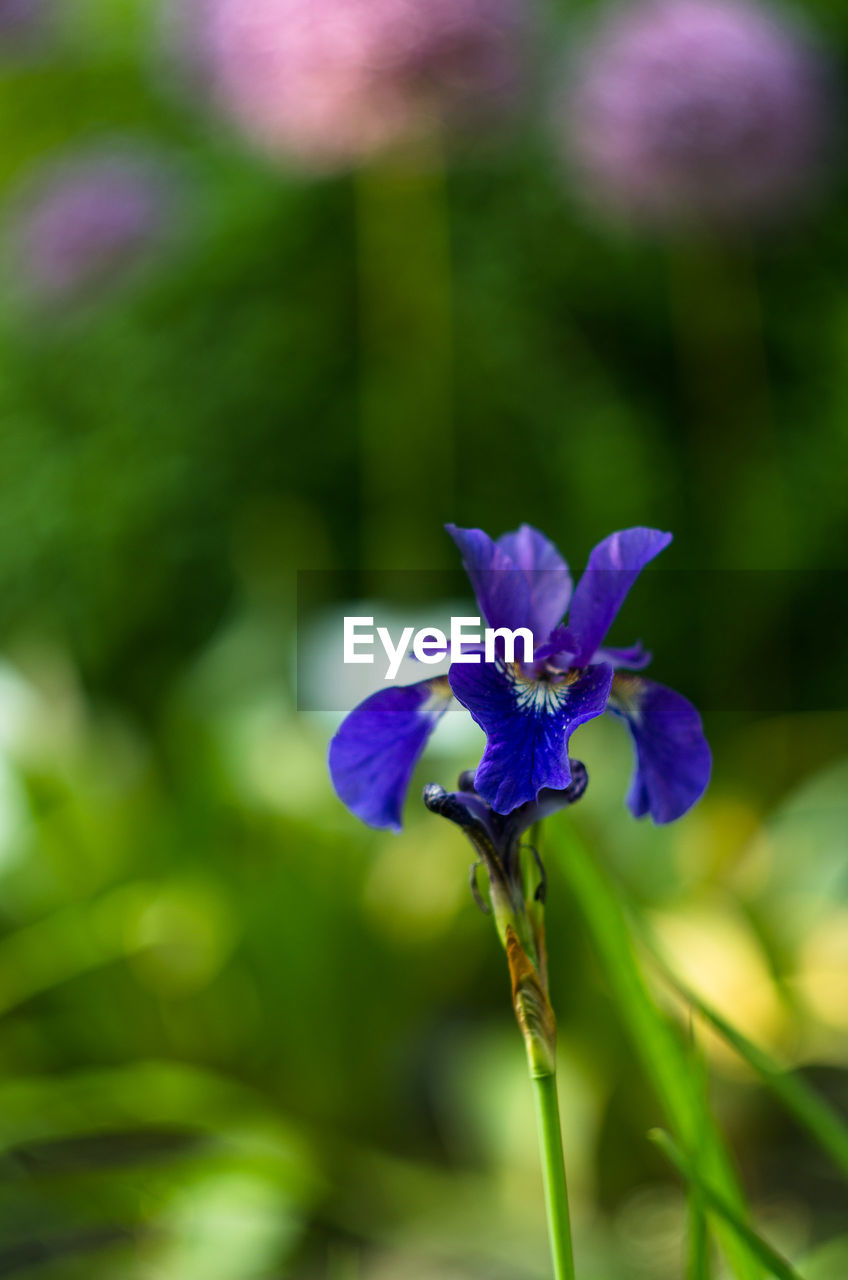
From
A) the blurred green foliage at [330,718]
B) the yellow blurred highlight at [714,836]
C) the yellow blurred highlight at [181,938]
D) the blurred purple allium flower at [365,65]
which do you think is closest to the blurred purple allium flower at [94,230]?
the blurred green foliage at [330,718]

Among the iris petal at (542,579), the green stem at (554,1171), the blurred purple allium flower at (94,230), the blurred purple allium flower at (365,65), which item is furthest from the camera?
the blurred purple allium flower at (94,230)

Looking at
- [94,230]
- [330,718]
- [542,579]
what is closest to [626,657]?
[542,579]

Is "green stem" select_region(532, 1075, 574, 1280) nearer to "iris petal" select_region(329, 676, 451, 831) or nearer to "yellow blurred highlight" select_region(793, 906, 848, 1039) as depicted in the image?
"iris petal" select_region(329, 676, 451, 831)

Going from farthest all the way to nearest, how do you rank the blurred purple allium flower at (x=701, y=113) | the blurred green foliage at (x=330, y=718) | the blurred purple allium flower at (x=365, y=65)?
1. the blurred purple allium flower at (x=701, y=113)
2. the blurred purple allium flower at (x=365, y=65)
3. the blurred green foliage at (x=330, y=718)

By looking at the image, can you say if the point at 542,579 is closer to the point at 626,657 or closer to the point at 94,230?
the point at 626,657

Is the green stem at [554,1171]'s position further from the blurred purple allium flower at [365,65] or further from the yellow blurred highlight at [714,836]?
the blurred purple allium flower at [365,65]

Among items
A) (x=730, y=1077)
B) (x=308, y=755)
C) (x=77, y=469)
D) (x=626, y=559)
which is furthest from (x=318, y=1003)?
(x=77, y=469)

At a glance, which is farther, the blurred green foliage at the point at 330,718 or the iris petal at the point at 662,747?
the blurred green foliage at the point at 330,718
